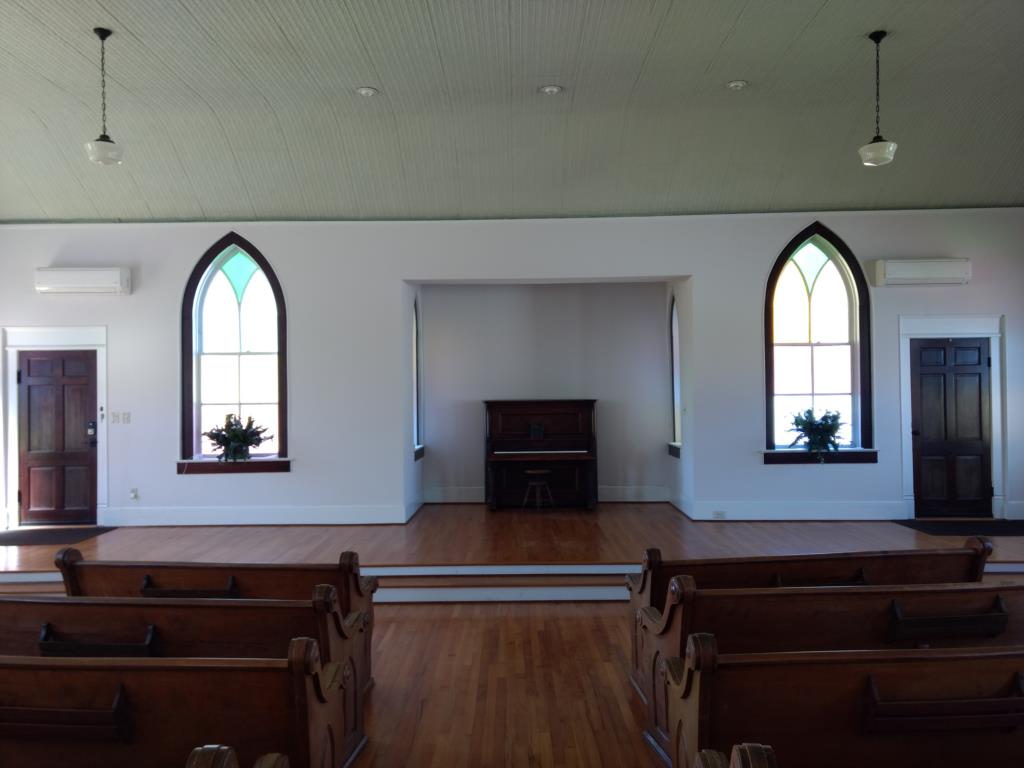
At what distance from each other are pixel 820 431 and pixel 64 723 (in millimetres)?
6876

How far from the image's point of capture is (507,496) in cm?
823

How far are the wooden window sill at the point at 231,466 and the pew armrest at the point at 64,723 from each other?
5.50m

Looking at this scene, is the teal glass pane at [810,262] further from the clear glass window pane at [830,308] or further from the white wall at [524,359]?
the white wall at [524,359]

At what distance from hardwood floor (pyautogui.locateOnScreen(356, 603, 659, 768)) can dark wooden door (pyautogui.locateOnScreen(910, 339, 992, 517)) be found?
4.22 metres

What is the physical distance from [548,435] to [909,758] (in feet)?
20.4

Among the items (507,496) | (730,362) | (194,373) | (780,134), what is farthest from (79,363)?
(780,134)

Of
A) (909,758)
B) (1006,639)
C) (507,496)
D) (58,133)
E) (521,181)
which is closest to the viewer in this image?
(909,758)

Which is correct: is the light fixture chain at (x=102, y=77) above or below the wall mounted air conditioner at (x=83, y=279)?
above

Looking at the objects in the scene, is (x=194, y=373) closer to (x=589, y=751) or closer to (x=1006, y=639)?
(x=589, y=751)

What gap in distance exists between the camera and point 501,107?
6.11 meters

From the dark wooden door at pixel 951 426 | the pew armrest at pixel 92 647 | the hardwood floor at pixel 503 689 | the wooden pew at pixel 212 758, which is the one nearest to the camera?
the wooden pew at pixel 212 758

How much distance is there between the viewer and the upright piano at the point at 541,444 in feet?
26.7

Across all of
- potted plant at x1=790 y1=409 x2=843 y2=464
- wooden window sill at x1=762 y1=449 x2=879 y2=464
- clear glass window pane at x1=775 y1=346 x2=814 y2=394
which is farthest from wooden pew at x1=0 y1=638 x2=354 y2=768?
clear glass window pane at x1=775 y1=346 x2=814 y2=394

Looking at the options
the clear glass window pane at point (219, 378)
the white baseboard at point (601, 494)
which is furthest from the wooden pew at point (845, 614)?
the clear glass window pane at point (219, 378)
